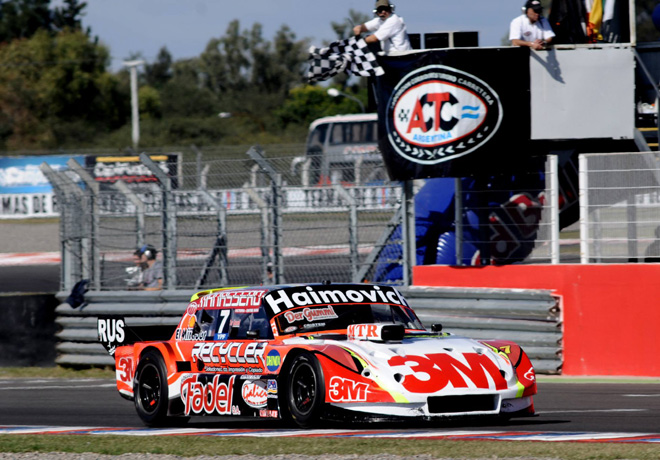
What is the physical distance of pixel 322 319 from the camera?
873cm

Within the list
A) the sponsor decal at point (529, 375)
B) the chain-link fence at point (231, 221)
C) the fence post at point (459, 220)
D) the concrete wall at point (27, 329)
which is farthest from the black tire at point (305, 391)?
the concrete wall at point (27, 329)

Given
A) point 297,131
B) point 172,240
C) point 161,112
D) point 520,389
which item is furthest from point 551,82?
point 161,112

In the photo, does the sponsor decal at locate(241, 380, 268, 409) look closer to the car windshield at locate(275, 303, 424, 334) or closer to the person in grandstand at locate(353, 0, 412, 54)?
the car windshield at locate(275, 303, 424, 334)

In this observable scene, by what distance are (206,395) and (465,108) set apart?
19.2 ft

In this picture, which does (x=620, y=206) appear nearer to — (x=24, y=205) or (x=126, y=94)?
(x=24, y=205)

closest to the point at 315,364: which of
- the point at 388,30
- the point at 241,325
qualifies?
the point at 241,325

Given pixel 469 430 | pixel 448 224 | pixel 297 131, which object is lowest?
pixel 469 430

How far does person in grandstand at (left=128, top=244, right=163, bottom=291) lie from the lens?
15.7 meters

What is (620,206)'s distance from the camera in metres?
12.2

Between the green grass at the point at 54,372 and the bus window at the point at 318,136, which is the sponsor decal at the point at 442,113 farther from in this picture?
the bus window at the point at 318,136

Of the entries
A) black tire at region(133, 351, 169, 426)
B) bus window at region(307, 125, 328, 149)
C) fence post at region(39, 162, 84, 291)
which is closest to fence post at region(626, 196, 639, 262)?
black tire at region(133, 351, 169, 426)

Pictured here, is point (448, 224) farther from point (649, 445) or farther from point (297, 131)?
point (297, 131)

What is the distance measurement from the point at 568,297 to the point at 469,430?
5.24m

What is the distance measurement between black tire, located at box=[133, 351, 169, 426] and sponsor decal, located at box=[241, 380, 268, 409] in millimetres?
997
